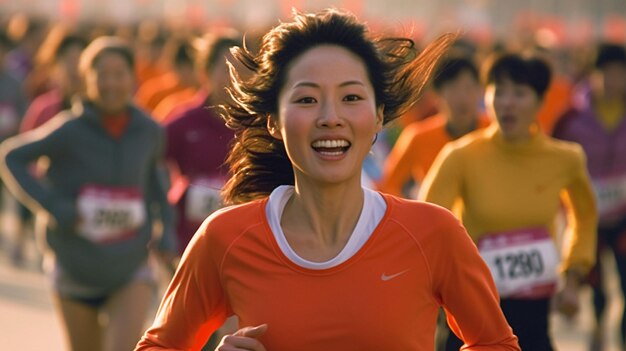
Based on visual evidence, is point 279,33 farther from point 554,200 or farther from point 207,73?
point 207,73

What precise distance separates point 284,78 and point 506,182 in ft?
9.34

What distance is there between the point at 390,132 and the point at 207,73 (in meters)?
5.07

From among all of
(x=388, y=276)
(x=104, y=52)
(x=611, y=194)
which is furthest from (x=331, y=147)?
(x=611, y=194)

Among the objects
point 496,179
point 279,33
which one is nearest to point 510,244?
point 496,179

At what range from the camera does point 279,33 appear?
439cm

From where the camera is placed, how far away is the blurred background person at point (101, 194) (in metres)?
7.89

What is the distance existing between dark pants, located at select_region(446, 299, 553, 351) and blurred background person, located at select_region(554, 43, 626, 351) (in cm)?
310

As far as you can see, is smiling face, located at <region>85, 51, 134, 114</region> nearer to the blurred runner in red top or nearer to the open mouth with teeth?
the blurred runner in red top

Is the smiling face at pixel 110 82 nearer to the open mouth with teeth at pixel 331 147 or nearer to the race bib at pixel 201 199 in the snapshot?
the race bib at pixel 201 199

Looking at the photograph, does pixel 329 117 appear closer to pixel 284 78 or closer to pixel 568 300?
pixel 284 78

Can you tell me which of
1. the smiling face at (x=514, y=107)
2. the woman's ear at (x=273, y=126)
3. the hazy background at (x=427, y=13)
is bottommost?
the hazy background at (x=427, y=13)

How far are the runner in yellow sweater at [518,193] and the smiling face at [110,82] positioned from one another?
1.78 metres

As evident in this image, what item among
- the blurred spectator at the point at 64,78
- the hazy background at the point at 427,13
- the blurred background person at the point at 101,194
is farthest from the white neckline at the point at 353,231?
the hazy background at the point at 427,13

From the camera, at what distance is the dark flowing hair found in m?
4.33
